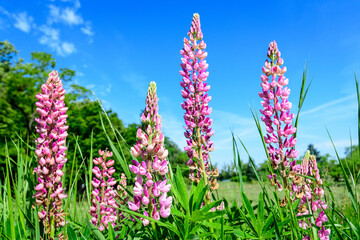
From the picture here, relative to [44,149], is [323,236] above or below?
below

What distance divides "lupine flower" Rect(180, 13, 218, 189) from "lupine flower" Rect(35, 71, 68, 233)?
4.39 ft

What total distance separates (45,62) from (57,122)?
36941 millimetres

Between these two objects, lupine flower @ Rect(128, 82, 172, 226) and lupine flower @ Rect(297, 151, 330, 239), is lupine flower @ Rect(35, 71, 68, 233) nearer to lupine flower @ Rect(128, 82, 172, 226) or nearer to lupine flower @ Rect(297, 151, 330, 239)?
lupine flower @ Rect(128, 82, 172, 226)

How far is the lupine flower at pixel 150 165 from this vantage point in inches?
66.2

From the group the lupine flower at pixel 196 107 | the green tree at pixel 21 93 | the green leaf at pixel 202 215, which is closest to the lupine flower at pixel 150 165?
the green leaf at pixel 202 215

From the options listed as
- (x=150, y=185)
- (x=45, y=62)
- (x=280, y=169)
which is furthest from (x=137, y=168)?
(x=45, y=62)

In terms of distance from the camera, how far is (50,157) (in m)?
2.92

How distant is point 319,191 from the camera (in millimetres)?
3213

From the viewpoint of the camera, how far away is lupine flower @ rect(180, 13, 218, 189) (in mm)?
2836

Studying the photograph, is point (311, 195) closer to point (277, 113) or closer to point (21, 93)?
point (277, 113)

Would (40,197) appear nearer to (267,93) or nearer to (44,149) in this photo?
(44,149)

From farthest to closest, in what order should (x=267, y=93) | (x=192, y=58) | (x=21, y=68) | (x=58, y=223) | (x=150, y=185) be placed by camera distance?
(x=21, y=68)
(x=192, y=58)
(x=58, y=223)
(x=267, y=93)
(x=150, y=185)

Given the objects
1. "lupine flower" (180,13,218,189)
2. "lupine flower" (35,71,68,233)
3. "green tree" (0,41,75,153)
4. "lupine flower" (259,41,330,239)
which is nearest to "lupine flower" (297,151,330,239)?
"lupine flower" (259,41,330,239)

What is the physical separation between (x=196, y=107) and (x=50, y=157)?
165 centimetres
